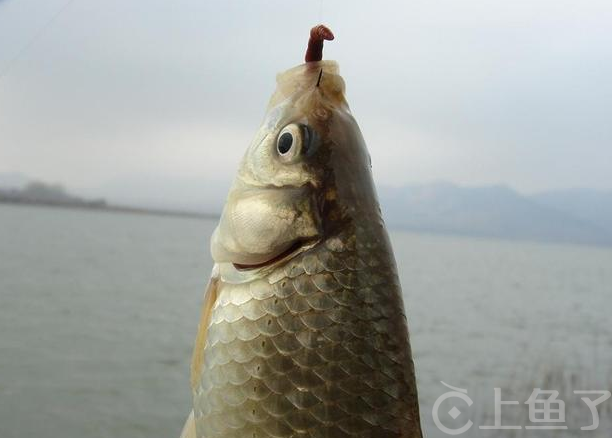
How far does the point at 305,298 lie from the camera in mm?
1002

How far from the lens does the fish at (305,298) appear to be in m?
0.98

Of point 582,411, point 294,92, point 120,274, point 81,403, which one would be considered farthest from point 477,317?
point 294,92

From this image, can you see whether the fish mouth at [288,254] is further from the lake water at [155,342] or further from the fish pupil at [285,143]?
the lake water at [155,342]

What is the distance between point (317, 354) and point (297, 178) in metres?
0.29

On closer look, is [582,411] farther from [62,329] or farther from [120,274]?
[120,274]

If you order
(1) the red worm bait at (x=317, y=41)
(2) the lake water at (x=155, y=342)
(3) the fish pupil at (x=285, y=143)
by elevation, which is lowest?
(2) the lake water at (x=155, y=342)

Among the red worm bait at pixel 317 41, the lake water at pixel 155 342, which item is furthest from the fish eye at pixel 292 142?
the lake water at pixel 155 342

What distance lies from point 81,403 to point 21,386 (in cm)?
64

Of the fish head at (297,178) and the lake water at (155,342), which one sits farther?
the lake water at (155,342)

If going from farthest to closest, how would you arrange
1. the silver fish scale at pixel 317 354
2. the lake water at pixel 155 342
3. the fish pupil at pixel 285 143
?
1. the lake water at pixel 155 342
2. the fish pupil at pixel 285 143
3. the silver fish scale at pixel 317 354

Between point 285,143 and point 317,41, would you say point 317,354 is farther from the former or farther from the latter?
point 317,41

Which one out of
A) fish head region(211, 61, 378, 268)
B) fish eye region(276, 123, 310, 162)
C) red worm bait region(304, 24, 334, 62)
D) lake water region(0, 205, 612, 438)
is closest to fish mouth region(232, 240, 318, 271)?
fish head region(211, 61, 378, 268)

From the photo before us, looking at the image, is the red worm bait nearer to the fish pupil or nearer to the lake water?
the fish pupil

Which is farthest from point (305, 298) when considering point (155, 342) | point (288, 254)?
point (155, 342)
